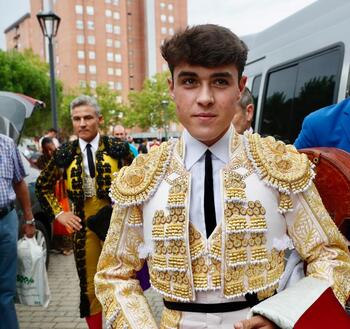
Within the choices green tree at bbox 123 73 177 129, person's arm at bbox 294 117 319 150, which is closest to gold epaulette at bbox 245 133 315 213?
person's arm at bbox 294 117 319 150

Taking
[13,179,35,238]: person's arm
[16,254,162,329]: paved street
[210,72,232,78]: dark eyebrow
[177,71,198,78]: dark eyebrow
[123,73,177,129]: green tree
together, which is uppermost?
[123,73,177,129]: green tree

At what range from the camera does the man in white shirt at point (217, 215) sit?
1.42m

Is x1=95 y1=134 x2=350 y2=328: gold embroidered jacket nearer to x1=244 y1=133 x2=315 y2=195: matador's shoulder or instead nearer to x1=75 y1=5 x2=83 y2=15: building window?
x1=244 y1=133 x2=315 y2=195: matador's shoulder

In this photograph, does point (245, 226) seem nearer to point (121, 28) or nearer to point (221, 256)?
point (221, 256)

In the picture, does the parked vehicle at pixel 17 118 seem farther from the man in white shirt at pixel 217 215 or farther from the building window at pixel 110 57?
the building window at pixel 110 57

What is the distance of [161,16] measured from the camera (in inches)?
3789

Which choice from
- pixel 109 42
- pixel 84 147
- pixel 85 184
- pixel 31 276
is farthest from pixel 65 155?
pixel 109 42

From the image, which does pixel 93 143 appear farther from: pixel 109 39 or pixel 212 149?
pixel 109 39

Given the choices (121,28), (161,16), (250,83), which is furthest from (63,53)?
(250,83)

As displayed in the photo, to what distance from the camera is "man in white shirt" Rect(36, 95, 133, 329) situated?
384 cm

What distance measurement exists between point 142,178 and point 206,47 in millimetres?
476

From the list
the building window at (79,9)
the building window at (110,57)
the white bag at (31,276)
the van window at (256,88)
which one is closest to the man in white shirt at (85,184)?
the white bag at (31,276)

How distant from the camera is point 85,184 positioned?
12.6 ft

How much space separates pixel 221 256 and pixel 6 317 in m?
2.93
